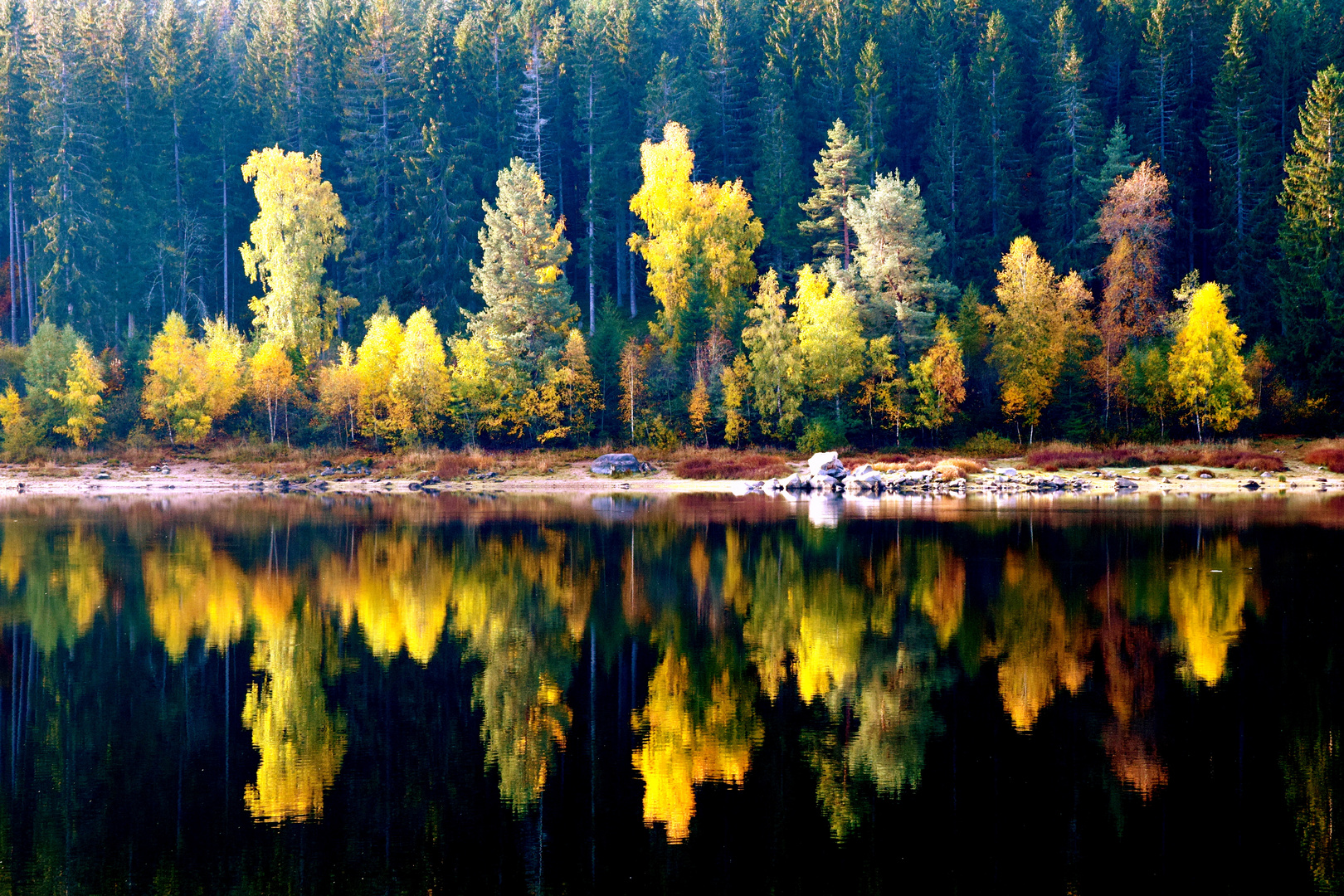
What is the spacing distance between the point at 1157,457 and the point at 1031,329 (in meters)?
8.92

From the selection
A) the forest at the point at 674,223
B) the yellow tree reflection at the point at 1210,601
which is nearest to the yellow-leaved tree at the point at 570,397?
the forest at the point at 674,223

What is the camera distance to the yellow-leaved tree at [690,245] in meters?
66.4

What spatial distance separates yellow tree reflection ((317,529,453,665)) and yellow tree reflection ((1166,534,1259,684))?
11.5m

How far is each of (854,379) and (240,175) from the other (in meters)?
41.4

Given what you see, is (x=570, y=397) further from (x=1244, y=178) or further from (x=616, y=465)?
(x=1244, y=178)

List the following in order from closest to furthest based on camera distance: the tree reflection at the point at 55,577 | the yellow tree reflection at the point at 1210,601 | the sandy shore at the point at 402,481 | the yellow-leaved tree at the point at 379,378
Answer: the yellow tree reflection at the point at 1210,601 → the tree reflection at the point at 55,577 → the sandy shore at the point at 402,481 → the yellow-leaved tree at the point at 379,378

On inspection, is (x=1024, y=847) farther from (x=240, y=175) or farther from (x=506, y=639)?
(x=240, y=175)

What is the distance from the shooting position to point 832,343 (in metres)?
61.8

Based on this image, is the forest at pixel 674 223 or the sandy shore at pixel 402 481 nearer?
the sandy shore at pixel 402 481

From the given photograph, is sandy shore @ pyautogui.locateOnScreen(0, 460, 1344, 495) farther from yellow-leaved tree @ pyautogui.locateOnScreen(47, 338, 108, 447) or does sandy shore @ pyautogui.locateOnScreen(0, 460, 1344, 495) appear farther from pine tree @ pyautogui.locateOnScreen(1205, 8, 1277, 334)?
pine tree @ pyautogui.locateOnScreen(1205, 8, 1277, 334)

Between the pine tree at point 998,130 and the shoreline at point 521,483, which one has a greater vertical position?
the pine tree at point 998,130

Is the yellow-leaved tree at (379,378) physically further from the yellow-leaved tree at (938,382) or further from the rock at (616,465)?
the yellow-leaved tree at (938,382)

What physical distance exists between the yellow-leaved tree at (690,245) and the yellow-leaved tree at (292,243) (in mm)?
17751

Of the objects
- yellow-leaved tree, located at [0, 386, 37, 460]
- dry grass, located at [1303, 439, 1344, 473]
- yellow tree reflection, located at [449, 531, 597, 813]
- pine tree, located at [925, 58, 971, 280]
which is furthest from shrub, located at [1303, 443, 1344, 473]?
yellow-leaved tree, located at [0, 386, 37, 460]
